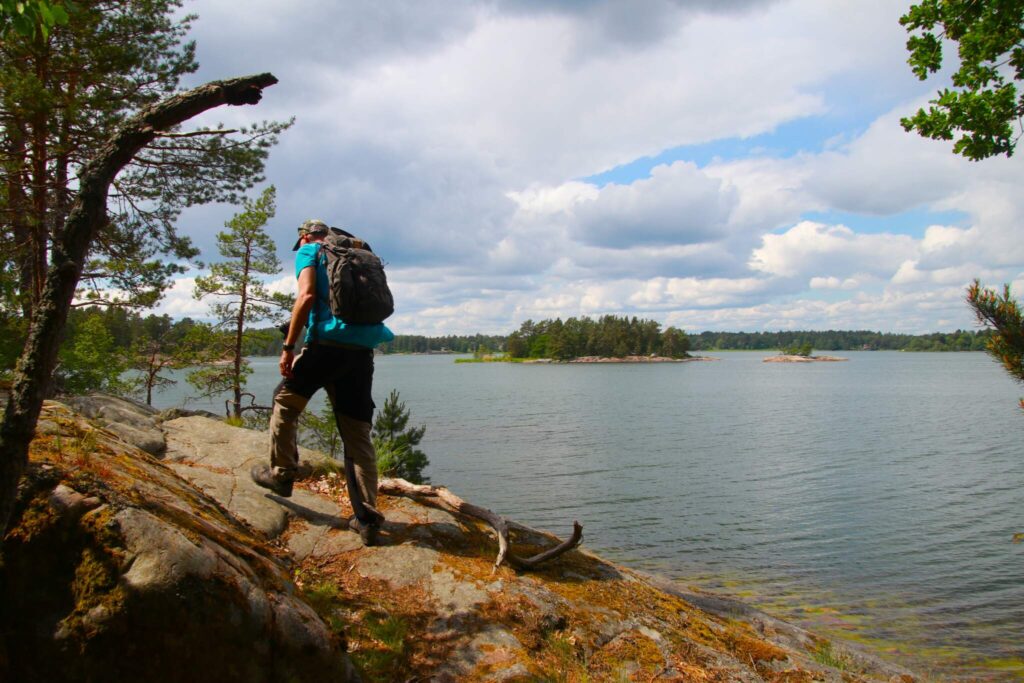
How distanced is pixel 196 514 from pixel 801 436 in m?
32.3

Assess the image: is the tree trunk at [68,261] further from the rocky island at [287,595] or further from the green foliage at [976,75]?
the green foliage at [976,75]

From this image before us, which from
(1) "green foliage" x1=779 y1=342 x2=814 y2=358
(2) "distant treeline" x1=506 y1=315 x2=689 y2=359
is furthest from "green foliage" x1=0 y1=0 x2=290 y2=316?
(1) "green foliage" x1=779 y1=342 x2=814 y2=358

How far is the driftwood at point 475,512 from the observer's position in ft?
17.6

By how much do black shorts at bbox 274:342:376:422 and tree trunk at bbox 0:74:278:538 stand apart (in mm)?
1950

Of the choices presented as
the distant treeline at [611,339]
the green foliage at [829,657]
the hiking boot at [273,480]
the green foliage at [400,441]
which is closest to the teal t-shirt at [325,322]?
the hiking boot at [273,480]

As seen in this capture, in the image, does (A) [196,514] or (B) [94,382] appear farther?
(B) [94,382]

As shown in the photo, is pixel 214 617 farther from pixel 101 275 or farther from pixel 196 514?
pixel 101 275

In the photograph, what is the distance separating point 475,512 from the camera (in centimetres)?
610

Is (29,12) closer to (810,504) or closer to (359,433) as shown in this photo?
(359,433)

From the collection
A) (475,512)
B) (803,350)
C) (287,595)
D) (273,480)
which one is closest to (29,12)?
(287,595)

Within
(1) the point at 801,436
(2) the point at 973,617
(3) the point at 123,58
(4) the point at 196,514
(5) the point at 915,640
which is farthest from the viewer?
(1) the point at 801,436

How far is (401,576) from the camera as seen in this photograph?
15.6 ft

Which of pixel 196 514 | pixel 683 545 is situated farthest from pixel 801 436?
pixel 196 514

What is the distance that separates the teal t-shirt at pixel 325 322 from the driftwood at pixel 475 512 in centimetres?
204
